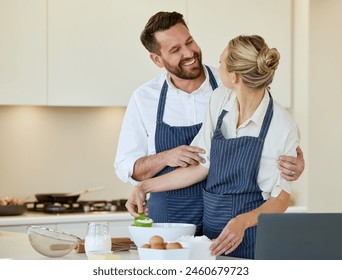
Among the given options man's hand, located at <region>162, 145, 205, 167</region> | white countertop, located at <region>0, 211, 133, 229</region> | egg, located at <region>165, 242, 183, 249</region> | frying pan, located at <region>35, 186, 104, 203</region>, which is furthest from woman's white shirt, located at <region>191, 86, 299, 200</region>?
frying pan, located at <region>35, 186, 104, 203</region>

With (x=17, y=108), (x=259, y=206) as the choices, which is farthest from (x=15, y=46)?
(x=259, y=206)

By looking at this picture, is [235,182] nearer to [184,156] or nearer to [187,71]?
[184,156]

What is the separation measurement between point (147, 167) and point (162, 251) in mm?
1146

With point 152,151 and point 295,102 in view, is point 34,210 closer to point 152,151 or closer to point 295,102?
point 152,151

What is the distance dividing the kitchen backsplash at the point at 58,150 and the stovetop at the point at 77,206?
21 cm

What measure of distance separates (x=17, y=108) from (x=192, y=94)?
6.31 feet

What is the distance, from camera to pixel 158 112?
12.3ft

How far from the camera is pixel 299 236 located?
88.5 inches

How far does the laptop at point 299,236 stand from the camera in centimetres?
223

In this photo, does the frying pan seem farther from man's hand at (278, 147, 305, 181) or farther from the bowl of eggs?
the bowl of eggs

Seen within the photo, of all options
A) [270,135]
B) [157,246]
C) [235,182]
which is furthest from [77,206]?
[157,246]

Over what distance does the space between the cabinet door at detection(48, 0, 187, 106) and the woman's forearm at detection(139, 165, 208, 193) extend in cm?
173

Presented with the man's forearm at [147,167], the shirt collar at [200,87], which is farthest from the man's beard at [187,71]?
the man's forearm at [147,167]

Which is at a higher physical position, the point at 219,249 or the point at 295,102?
the point at 295,102
